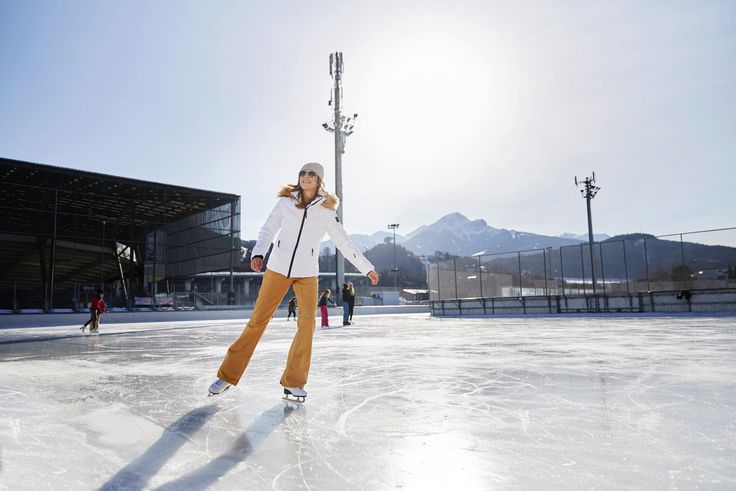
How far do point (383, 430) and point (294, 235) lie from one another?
1598 millimetres

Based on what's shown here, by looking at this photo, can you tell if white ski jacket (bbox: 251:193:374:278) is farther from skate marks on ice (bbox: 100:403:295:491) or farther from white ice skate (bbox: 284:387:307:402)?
skate marks on ice (bbox: 100:403:295:491)

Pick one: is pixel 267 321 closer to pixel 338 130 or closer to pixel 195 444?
pixel 195 444

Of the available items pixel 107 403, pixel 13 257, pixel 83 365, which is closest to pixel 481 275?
pixel 83 365

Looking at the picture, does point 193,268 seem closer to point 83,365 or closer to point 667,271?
point 667,271

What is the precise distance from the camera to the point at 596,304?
71.6 feet

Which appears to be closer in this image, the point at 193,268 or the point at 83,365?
the point at 83,365

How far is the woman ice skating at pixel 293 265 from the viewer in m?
3.37

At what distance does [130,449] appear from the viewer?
2.11m

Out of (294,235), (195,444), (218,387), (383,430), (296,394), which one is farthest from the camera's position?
(294,235)

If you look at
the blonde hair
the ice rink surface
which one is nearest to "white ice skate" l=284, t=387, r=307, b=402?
the ice rink surface

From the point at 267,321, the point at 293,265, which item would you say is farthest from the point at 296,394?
the point at 293,265

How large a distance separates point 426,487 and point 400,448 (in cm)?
44

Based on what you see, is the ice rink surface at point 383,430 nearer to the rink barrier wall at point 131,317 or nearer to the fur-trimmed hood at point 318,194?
the fur-trimmed hood at point 318,194

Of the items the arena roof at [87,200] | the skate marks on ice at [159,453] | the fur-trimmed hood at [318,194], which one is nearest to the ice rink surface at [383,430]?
the skate marks on ice at [159,453]
